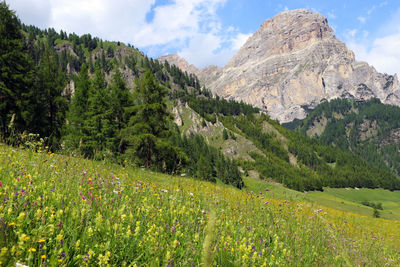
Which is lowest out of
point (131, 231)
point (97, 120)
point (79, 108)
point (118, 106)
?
point (131, 231)

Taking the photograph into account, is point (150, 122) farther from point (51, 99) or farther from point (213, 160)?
point (213, 160)

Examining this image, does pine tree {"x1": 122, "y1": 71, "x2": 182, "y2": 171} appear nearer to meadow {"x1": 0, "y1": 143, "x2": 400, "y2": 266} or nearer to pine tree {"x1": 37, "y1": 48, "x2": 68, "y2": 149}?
pine tree {"x1": 37, "y1": 48, "x2": 68, "y2": 149}

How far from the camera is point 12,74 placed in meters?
29.1

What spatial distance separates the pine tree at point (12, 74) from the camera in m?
28.5

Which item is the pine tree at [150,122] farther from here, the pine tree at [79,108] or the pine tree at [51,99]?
the pine tree at [51,99]

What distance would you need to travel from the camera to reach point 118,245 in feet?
9.06

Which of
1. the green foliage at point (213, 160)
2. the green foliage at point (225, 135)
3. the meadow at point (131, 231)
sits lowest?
the meadow at point (131, 231)

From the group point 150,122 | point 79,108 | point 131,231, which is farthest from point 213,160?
point 131,231

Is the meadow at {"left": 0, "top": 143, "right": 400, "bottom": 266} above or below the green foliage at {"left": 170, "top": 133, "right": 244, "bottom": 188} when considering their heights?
below

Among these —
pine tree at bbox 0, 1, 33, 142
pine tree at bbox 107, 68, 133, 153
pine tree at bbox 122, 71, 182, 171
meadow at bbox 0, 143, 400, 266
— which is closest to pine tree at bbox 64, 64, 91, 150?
pine tree at bbox 107, 68, 133, 153

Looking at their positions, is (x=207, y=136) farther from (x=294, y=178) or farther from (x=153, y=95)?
(x=153, y=95)

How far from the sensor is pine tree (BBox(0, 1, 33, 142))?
28469 millimetres

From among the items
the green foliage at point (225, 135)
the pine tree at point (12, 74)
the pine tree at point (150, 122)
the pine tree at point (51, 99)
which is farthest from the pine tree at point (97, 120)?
the green foliage at point (225, 135)

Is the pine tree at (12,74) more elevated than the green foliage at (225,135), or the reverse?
the green foliage at (225,135)
